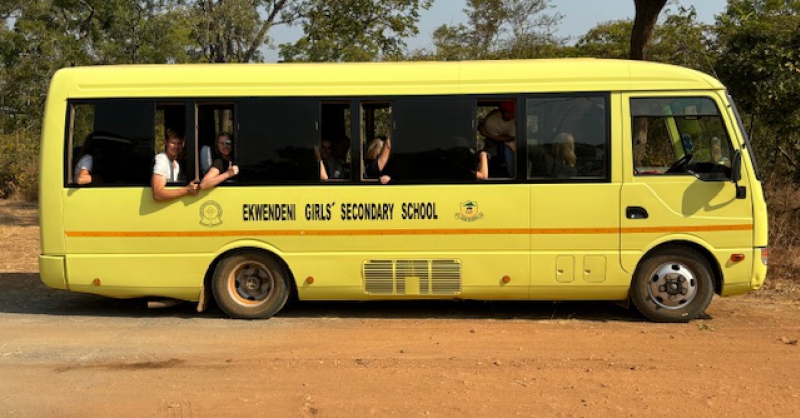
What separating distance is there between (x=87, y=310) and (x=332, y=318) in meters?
2.98

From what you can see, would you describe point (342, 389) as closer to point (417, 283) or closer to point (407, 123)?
point (417, 283)

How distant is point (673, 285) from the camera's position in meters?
7.81

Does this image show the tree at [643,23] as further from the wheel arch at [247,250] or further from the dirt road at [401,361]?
the wheel arch at [247,250]

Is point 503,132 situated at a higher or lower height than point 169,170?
higher

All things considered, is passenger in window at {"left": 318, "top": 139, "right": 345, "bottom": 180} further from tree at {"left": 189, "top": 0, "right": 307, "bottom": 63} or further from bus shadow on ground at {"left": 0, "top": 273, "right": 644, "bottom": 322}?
tree at {"left": 189, "top": 0, "right": 307, "bottom": 63}

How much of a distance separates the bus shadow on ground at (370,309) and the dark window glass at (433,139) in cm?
165

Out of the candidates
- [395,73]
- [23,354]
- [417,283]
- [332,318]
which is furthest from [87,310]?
[395,73]

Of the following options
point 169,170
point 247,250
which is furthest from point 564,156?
point 169,170

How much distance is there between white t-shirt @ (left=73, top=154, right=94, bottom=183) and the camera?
26.3 feet

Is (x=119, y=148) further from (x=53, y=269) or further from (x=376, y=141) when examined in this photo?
(x=376, y=141)

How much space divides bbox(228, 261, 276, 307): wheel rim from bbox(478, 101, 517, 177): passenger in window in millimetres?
2723

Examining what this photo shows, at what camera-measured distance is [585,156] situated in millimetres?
7719

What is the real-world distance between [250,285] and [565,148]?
362cm

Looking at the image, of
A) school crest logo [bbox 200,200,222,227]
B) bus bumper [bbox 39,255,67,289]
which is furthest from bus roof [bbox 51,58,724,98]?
bus bumper [bbox 39,255,67,289]
